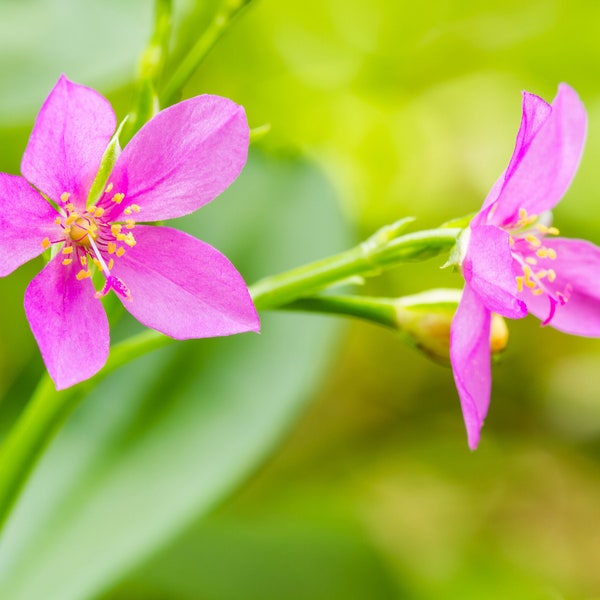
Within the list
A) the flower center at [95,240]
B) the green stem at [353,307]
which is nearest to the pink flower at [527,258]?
the green stem at [353,307]

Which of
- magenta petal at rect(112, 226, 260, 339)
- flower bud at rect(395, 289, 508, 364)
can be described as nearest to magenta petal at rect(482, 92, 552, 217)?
flower bud at rect(395, 289, 508, 364)

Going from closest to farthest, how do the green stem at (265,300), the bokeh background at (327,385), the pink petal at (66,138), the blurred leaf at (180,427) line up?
the pink petal at (66,138) < the green stem at (265,300) < the blurred leaf at (180,427) < the bokeh background at (327,385)

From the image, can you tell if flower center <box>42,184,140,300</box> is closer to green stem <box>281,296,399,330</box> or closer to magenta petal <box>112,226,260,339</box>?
magenta petal <box>112,226,260,339</box>

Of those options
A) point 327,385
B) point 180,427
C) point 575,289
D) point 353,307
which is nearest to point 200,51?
point 353,307

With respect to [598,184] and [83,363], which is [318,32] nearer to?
[598,184]

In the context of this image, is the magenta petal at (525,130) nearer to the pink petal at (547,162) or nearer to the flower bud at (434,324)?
the pink petal at (547,162)

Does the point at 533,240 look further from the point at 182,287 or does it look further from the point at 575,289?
the point at 182,287
